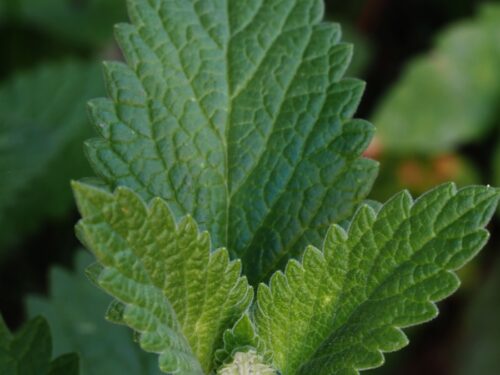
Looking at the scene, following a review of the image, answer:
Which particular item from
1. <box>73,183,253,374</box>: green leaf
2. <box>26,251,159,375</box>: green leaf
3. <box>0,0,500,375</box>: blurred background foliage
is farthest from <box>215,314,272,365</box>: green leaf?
<box>0,0,500,375</box>: blurred background foliage

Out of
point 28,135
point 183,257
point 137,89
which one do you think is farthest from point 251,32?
point 28,135

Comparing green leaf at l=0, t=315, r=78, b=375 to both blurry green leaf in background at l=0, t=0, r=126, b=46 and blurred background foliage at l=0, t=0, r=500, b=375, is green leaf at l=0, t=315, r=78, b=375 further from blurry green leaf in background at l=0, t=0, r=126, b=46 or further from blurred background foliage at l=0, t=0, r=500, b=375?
blurry green leaf in background at l=0, t=0, r=126, b=46

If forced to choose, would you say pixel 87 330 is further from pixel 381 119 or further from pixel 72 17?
pixel 72 17

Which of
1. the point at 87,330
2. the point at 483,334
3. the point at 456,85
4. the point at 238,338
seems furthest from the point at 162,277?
the point at 456,85

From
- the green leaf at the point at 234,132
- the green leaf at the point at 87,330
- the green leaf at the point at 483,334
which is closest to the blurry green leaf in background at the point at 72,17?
the green leaf at the point at 87,330

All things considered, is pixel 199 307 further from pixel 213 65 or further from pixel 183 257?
pixel 213 65

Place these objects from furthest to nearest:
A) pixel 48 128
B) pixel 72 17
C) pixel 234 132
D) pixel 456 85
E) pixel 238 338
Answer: pixel 72 17 < pixel 456 85 < pixel 48 128 < pixel 234 132 < pixel 238 338
